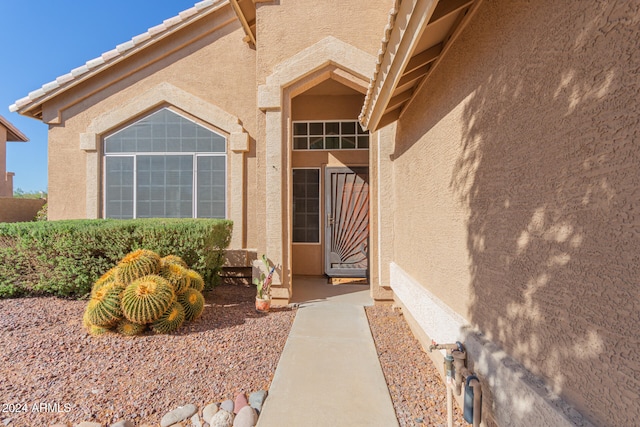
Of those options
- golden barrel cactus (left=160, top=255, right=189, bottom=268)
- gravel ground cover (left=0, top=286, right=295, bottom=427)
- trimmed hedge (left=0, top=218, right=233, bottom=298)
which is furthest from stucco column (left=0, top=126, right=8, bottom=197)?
golden barrel cactus (left=160, top=255, right=189, bottom=268)

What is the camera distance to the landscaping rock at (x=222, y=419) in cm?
285

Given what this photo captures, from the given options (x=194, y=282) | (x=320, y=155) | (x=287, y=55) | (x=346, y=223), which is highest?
(x=287, y=55)

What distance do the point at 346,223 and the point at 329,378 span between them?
5.06 m

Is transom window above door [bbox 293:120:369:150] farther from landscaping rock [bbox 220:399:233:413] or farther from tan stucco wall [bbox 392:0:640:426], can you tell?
landscaping rock [bbox 220:399:233:413]

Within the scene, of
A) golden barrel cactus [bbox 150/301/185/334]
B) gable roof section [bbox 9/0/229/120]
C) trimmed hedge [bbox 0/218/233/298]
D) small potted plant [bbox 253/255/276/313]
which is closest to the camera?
golden barrel cactus [bbox 150/301/185/334]

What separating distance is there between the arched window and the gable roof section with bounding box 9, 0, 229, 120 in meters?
1.61

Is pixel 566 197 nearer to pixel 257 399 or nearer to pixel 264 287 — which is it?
pixel 257 399

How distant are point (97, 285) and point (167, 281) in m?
1.22

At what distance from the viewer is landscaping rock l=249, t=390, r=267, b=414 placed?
3.07 metres

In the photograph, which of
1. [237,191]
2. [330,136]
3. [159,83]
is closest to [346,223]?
[330,136]

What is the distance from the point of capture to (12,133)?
50.8ft

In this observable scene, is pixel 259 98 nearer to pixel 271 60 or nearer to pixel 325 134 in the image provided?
pixel 271 60

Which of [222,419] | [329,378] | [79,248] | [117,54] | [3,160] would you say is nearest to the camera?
[222,419]

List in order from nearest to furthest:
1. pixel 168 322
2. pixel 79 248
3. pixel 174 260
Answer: pixel 168 322
pixel 174 260
pixel 79 248
